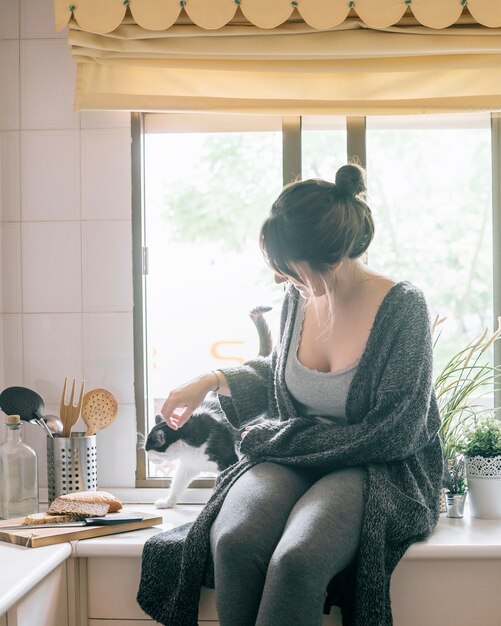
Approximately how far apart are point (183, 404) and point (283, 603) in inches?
22.2

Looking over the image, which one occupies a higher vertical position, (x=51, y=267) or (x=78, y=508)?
(x=51, y=267)

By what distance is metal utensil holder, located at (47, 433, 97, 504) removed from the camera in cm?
189

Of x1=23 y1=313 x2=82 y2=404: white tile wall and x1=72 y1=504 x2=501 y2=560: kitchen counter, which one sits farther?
x1=23 y1=313 x2=82 y2=404: white tile wall

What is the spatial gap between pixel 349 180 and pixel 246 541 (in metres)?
0.74

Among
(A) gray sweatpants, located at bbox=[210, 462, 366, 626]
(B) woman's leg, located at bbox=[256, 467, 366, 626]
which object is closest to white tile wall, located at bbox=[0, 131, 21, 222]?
(A) gray sweatpants, located at bbox=[210, 462, 366, 626]

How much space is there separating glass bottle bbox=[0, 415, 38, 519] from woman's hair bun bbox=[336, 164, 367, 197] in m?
0.90

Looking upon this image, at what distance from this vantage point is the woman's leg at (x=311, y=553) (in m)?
1.26

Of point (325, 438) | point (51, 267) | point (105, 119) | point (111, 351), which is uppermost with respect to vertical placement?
point (105, 119)

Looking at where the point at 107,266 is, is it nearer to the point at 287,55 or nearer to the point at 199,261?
the point at 199,261

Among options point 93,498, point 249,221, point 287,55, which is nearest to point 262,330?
point 249,221

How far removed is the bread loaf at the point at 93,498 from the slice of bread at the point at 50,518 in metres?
0.05

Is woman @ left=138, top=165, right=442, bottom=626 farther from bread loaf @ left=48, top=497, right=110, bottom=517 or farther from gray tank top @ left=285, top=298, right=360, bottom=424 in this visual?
bread loaf @ left=48, top=497, right=110, bottom=517

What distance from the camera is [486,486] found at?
178 centimetres

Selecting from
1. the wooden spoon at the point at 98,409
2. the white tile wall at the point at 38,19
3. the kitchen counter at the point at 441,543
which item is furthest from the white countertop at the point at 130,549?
the white tile wall at the point at 38,19
